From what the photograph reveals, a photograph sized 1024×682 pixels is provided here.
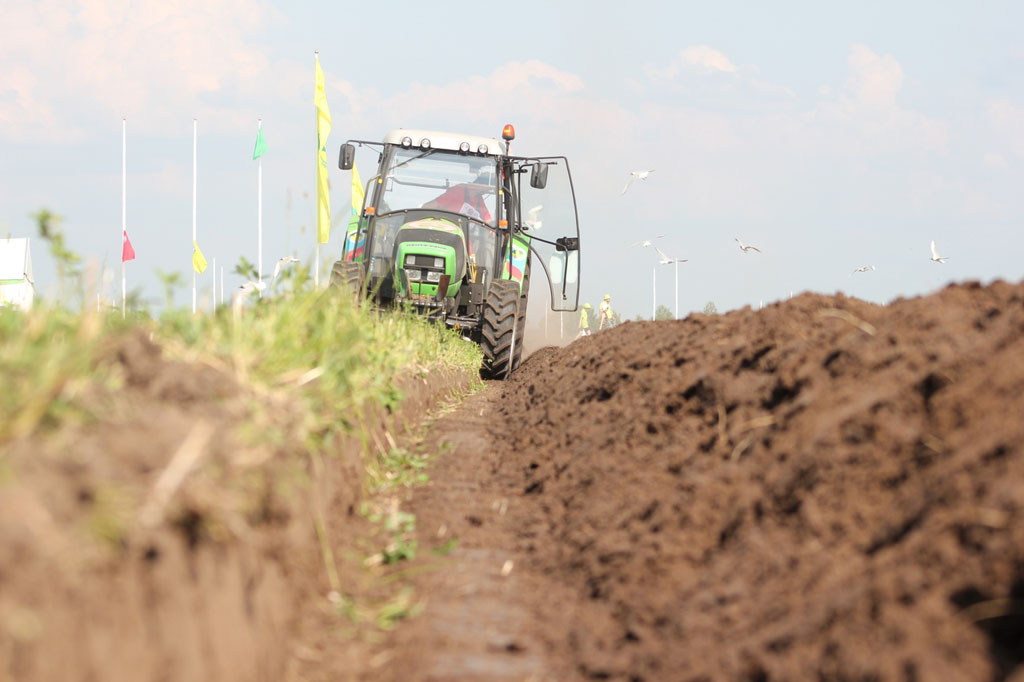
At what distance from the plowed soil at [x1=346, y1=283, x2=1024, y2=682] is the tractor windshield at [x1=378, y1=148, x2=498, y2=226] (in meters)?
8.28

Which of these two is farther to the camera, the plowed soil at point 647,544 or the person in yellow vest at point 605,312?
the person in yellow vest at point 605,312

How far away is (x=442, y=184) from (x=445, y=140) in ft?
1.92

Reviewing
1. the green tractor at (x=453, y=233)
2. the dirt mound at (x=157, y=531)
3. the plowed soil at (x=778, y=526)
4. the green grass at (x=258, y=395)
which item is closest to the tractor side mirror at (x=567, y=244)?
Answer: the green tractor at (x=453, y=233)

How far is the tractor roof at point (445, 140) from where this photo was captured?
14109 millimetres

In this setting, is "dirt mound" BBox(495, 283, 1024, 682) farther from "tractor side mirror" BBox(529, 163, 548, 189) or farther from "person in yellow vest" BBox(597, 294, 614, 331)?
"person in yellow vest" BBox(597, 294, 614, 331)

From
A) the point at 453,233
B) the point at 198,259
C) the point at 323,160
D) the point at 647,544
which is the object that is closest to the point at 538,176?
the point at 453,233

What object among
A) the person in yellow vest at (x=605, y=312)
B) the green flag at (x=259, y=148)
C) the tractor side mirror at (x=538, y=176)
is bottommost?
the person in yellow vest at (x=605, y=312)

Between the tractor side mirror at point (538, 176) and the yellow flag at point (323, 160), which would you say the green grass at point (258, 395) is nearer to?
the tractor side mirror at point (538, 176)

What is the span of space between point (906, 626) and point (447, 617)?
1816 mm

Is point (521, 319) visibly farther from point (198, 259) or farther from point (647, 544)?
point (198, 259)

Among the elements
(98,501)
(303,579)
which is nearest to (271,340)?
(303,579)

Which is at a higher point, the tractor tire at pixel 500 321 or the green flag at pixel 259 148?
the green flag at pixel 259 148

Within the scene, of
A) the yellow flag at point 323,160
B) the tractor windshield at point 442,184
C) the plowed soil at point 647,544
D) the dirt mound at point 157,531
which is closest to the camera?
the dirt mound at point 157,531

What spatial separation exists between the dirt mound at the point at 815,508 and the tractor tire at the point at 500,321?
7.57 metres
